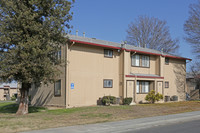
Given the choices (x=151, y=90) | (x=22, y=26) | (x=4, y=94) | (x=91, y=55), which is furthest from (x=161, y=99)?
(x=4, y=94)

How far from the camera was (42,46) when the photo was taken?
17172 mm

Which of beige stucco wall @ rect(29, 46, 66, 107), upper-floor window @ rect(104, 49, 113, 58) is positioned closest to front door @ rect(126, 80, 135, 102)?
upper-floor window @ rect(104, 49, 113, 58)

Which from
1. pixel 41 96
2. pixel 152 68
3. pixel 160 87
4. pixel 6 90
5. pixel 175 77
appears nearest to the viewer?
pixel 41 96

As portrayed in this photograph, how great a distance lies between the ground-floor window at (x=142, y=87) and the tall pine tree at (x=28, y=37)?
12.0 meters

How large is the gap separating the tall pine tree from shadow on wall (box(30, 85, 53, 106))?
20.4 feet

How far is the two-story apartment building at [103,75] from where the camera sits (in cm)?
2200

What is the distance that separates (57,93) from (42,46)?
6465 millimetres

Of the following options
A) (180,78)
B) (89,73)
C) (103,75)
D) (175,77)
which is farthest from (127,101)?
(180,78)

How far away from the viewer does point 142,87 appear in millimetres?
27688

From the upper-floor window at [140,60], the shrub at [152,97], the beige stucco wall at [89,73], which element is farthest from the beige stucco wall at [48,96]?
the shrub at [152,97]

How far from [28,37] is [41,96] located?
934 cm

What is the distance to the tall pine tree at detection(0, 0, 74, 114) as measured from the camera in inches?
640

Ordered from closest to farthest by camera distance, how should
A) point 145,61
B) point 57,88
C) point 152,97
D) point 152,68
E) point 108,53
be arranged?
point 57,88 → point 108,53 → point 152,97 → point 145,61 → point 152,68

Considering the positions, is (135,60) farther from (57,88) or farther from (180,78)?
(57,88)
